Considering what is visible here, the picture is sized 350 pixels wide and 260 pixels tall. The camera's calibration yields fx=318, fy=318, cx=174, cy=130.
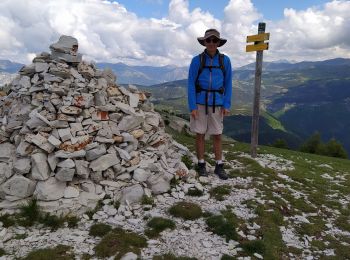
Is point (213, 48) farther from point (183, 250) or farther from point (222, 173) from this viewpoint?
point (183, 250)

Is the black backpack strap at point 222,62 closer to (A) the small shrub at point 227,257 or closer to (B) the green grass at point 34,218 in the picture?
(A) the small shrub at point 227,257

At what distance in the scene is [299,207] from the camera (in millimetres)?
10125

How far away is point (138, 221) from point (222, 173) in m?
4.61

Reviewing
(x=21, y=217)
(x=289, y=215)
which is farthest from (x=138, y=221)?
(x=289, y=215)

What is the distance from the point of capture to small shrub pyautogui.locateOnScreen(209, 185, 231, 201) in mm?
10188

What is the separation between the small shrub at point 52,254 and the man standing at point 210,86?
232 inches

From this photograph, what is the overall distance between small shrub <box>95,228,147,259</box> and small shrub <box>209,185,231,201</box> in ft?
11.2

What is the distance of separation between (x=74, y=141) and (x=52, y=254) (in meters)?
3.70

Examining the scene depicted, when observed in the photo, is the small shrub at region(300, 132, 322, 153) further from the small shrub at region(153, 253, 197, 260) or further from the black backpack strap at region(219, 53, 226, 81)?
the small shrub at region(153, 253, 197, 260)

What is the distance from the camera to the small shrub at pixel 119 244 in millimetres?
6832

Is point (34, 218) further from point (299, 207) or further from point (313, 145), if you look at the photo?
point (313, 145)

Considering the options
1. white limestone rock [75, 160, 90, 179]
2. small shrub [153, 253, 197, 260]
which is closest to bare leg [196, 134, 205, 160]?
white limestone rock [75, 160, 90, 179]

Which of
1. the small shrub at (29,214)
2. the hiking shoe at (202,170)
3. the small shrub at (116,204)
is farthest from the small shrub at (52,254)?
the hiking shoe at (202,170)

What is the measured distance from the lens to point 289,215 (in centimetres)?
949
